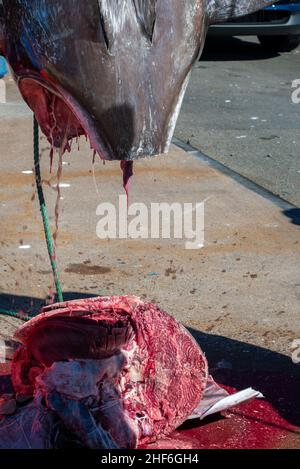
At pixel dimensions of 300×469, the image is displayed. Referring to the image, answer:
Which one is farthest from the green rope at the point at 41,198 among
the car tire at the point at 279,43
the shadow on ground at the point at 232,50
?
the car tire at the point at 279,43

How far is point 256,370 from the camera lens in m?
4.08

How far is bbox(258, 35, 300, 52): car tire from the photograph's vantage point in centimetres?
1313

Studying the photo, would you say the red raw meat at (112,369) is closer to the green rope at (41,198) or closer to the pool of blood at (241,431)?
the pool of blood at (241,431)

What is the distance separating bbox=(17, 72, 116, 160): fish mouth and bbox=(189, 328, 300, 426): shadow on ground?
1.63 meters

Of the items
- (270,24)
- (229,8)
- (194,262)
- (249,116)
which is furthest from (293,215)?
(270,24)

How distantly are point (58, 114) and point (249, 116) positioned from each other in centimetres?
708

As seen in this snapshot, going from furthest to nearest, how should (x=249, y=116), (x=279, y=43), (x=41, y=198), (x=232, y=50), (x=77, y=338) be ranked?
1. (x=232, y=50)
2. (x=279, y=43)
3. (x=249, y=116)
4. (x=41, y=198)
5. (x=77, y=338)

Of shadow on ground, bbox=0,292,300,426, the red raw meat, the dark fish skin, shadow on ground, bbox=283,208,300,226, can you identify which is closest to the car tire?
shadow on ground, bbox=283,208,300,226

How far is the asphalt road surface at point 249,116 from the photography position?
24.9 ft

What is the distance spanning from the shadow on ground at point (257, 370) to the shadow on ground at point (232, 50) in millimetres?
8912

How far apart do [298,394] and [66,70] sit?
6.77ft

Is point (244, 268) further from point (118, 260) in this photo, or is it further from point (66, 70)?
point (66, 70)

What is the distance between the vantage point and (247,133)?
8.73 meters

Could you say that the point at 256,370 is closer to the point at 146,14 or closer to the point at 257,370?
the point at 257,370
